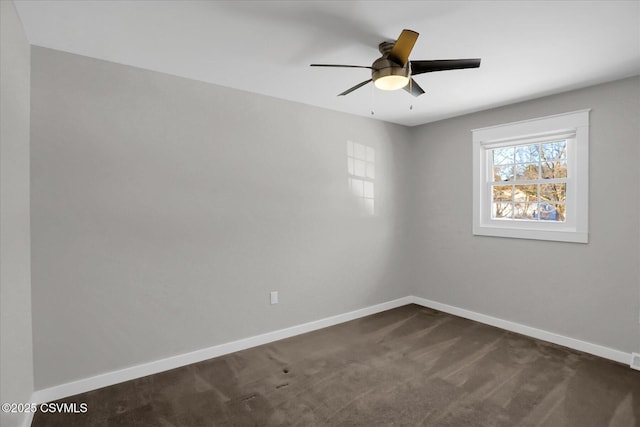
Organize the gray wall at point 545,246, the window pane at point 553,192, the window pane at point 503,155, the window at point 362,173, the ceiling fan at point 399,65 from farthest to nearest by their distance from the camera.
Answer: the window at point 362,173
the window pane at point 503,155
the window pane at point 553,192
the gray wall at point 545,246
the ceiling fan at point 399,65

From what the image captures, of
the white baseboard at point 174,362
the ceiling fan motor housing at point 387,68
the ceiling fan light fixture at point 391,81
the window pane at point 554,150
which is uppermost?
the ceiling fan motor housing at point 387,68

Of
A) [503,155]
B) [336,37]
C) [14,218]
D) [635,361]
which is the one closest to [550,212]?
[503,155]

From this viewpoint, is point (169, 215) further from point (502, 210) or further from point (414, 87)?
point (502, 210)

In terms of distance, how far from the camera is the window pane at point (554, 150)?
3433 mm

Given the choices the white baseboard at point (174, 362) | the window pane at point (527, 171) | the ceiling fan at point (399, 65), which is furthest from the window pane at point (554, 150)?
the white baseboard at point (174, 362)

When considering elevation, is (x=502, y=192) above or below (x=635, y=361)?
above

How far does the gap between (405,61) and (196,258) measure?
7.46ft

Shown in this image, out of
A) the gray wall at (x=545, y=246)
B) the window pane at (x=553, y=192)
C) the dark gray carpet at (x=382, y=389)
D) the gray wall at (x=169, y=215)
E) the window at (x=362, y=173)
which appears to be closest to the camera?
the dark gray carpet at (x=382, y=389)

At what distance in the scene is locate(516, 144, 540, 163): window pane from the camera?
12.0ft

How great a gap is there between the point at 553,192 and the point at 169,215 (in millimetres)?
3784

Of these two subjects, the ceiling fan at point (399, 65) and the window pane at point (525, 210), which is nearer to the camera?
the ceiling fan at point (399, 65)

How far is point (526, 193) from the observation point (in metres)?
3.75

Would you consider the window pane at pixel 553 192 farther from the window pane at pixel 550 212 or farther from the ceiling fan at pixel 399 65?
the ceiling fan at pixel 399 65

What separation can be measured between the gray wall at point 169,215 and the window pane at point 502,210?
5.74 ft
